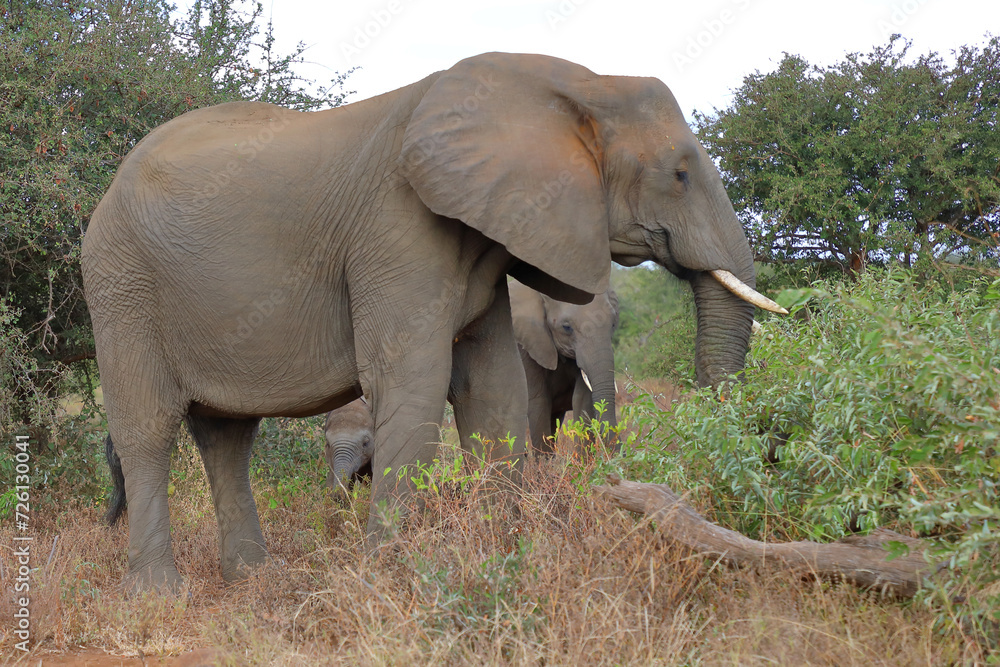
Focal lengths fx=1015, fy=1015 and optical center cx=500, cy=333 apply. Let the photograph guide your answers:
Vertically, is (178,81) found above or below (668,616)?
above

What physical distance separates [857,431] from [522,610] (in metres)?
1.58

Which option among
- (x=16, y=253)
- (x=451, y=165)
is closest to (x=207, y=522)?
(x=16, y=253)

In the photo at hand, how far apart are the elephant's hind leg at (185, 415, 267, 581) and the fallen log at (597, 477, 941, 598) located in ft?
10.0

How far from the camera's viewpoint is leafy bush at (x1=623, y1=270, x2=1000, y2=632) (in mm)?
3498

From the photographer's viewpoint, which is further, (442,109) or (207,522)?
(207,522)

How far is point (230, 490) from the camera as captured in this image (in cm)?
646

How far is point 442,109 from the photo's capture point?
524 centimetres

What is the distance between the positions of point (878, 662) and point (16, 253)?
274 inches

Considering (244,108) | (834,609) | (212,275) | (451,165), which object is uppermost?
(244,108)

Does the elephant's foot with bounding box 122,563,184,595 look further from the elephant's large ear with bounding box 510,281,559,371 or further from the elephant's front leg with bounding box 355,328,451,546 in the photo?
the elephant's large ear with bounding box 510,281,559,371

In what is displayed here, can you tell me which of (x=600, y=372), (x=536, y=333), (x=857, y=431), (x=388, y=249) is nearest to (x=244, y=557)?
(x=388, y=249)

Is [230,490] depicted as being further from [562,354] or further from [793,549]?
[562,354]

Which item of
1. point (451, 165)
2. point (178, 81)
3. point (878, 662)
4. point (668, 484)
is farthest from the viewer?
point (178, 81)

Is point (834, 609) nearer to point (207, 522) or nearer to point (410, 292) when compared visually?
point (410, 292)
